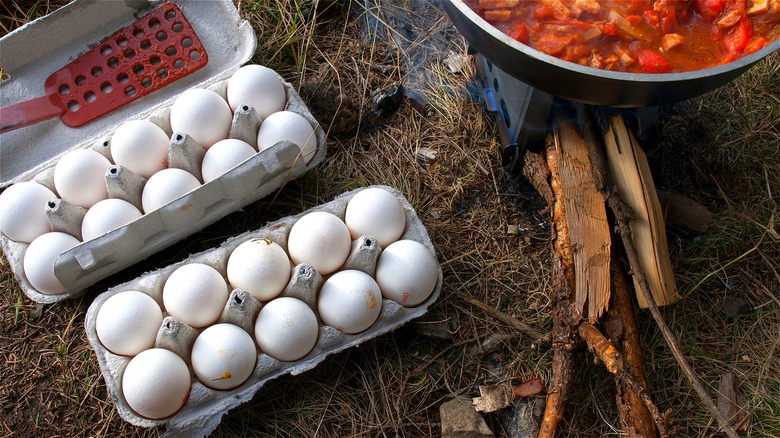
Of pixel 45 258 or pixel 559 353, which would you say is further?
pixel 45 258

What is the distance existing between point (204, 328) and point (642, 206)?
4.95 ft

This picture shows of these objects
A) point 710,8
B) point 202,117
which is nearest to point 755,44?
point 710,8

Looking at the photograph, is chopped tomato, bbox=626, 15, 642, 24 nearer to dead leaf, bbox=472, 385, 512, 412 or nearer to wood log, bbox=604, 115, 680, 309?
wood log, bbox=604, 115, 680, 309

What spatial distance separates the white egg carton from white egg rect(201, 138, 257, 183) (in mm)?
253

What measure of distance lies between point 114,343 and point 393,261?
2.99 ft

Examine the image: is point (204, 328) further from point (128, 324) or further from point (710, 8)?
point (710, 8)

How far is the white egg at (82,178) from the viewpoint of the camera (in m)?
2.27

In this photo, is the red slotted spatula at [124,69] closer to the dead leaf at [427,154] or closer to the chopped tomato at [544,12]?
the dead leaf at [427,154]

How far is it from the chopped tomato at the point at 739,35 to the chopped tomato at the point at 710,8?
0.26 feet

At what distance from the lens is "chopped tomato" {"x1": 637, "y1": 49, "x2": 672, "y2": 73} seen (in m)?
1.92

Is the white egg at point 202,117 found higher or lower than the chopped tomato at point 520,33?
lower

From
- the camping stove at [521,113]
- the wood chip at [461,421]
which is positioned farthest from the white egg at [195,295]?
the camping stove at [521,113]

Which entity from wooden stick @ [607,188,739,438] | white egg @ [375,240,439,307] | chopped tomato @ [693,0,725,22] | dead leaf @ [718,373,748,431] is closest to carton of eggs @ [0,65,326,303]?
white egg @ [375,240,439,307]

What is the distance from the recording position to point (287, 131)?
2373mm
